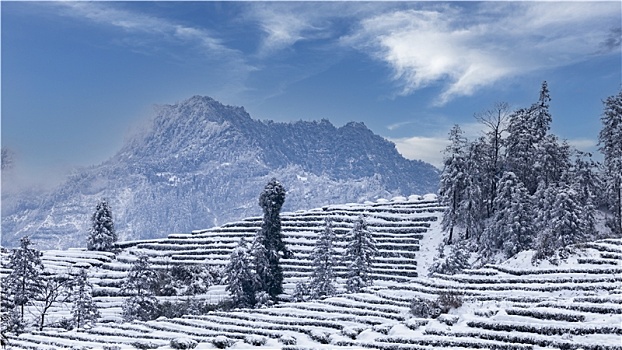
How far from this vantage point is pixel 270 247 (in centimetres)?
6094

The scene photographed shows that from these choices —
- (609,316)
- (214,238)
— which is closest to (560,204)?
(609,316)

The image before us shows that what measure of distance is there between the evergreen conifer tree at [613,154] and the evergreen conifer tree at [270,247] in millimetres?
35227

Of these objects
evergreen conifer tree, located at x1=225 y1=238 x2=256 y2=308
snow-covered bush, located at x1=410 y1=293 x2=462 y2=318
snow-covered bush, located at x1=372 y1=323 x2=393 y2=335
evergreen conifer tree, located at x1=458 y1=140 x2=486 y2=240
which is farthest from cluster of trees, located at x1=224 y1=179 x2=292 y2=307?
snow-covered bush, located at x1=372 y1=323 x2=393 y2=335

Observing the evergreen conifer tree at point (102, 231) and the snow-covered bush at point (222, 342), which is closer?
the snow-covered bush at point (222, 342)

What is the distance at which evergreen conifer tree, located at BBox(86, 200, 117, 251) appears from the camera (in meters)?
79.6

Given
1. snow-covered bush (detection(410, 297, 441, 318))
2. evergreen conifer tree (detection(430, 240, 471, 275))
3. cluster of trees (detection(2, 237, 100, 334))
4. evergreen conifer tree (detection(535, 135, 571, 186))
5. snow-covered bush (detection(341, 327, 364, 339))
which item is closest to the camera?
snow-covered bush (detection(341, 327, 364, 339))

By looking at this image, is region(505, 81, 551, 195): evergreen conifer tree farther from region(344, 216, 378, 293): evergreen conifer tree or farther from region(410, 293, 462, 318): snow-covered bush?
region(410, 293, 462, 318): snow-covered bush

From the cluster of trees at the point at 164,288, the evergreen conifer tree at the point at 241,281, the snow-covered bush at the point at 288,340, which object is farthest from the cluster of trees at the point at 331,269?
the snow-covered bush at the point at 288,340

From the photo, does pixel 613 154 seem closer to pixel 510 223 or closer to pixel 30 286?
pixel 510 223

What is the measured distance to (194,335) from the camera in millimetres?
34062

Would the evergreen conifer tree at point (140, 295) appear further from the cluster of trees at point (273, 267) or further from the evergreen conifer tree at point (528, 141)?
the evergreen conifer tree at point (528, 141)

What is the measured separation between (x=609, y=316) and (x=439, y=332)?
7.44 metres

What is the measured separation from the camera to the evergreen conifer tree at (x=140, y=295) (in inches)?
2110

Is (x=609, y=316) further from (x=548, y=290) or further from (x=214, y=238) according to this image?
(x=214, y=238)
